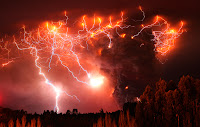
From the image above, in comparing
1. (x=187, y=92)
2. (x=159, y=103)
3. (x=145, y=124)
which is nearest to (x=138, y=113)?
(x=145, y=124)

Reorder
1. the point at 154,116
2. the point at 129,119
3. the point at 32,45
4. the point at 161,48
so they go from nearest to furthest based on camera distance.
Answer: the point at 129,119, the point at 154,116, the point at 161,48, the point at 32,45

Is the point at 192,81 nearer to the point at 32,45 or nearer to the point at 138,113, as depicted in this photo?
the point at 138,113

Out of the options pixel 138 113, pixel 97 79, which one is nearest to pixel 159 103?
pixel 138 113

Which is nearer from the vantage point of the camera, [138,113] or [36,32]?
[138,113]

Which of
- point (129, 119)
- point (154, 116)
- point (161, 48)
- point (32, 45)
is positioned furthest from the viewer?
point (32, 45)

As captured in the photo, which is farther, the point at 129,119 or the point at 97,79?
the point at 97,79

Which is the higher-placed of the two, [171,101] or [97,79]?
[97,79]

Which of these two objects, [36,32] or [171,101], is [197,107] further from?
[36,32]

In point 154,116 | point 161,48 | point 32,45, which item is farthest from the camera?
point 32,45

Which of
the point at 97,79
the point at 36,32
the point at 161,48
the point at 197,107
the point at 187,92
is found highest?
the point at 36,32
